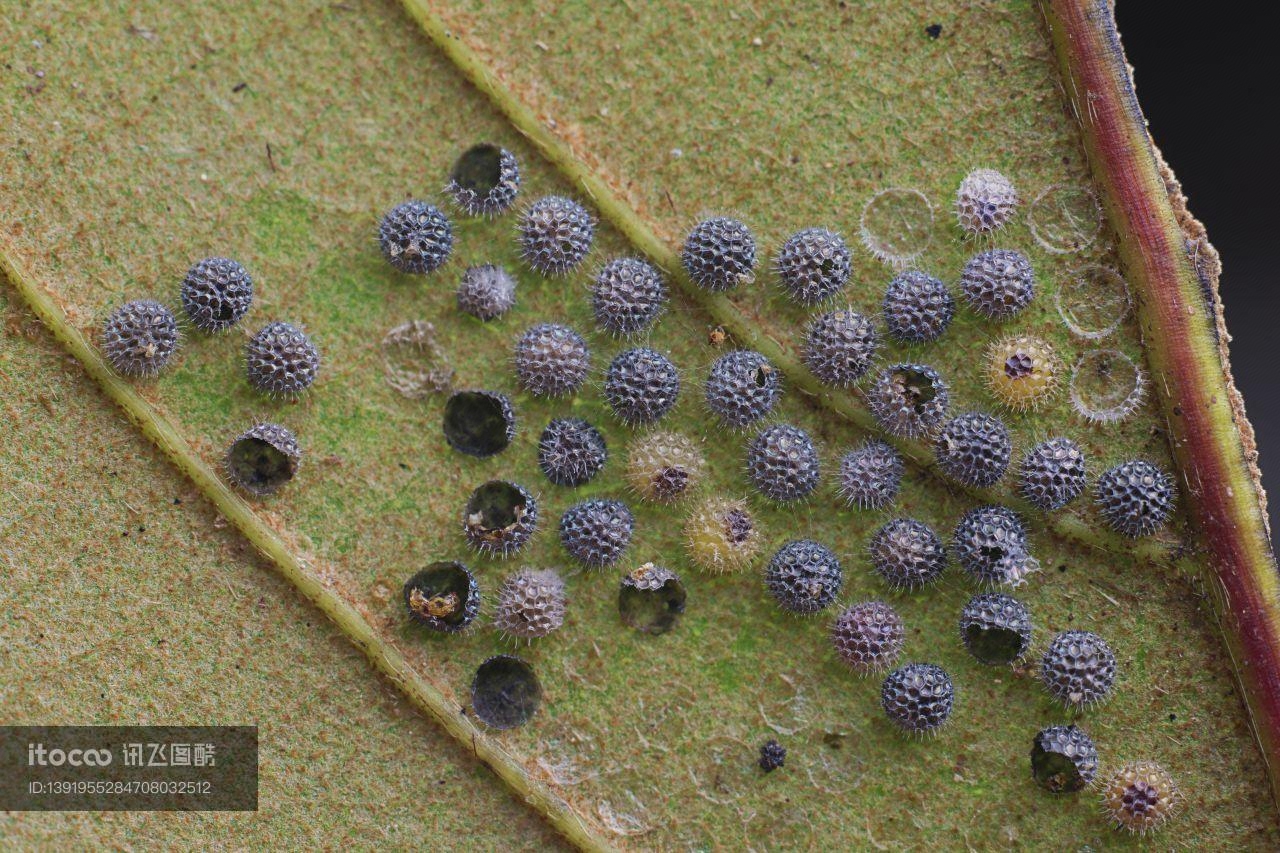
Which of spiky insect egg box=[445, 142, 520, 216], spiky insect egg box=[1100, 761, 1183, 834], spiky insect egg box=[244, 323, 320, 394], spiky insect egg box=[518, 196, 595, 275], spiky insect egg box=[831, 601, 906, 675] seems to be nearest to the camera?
spiky insect egg box=[1100, 761, 1183, 834]

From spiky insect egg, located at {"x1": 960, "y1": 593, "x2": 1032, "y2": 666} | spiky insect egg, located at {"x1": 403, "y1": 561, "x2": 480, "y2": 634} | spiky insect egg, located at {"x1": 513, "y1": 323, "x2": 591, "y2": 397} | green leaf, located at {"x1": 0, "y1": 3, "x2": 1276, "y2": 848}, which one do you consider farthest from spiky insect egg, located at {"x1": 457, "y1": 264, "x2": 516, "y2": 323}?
spiky insect egg, located at {"x1": 960, "y1": 593, "x2": 1032, "y2": 666}

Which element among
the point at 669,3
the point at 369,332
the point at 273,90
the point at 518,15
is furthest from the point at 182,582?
the point at 669,3

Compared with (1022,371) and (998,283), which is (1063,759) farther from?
(998,283)

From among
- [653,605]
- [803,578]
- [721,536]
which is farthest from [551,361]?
[803,578]

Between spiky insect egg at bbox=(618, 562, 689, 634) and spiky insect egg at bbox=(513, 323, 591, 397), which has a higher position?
spiky insect egg at bbox=(513, 323, 591, 397)

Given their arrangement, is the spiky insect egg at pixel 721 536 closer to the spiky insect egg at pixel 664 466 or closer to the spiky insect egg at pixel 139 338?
the spiky insect egg at pixel 664 466

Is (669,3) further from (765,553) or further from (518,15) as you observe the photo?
(765,553)

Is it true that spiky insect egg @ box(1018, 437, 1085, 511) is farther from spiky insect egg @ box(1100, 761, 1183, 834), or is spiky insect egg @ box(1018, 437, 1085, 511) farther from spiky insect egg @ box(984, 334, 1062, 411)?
spiky insect egg @ box(1100, 761, 1183, 834)
